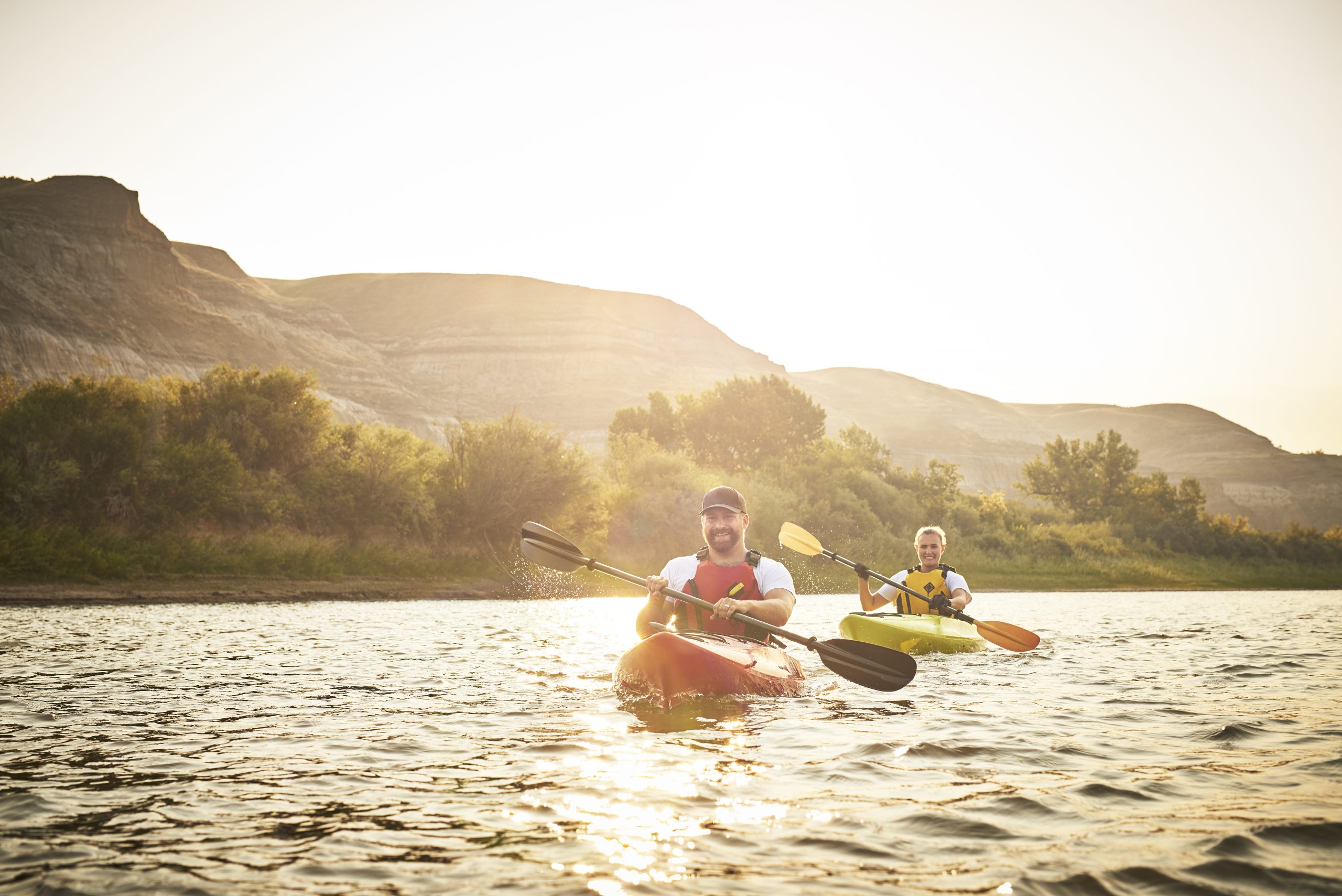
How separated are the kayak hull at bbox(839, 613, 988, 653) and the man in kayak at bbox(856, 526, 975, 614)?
0.42 meters

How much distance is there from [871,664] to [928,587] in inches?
192

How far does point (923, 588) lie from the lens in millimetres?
12633

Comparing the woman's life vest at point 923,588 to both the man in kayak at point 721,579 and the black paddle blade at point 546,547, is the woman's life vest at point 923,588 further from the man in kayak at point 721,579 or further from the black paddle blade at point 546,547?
the black paddle blade at point 546,547

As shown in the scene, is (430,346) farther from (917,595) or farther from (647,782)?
(647,782)

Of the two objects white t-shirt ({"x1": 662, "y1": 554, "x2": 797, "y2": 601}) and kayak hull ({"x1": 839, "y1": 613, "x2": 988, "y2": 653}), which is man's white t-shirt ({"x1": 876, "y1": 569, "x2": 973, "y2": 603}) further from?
white t-shirt ({"x1": 662, "y1": 554, "x2": 797, "y2": 601})

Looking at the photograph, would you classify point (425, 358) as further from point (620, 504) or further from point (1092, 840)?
point (1092, 840)

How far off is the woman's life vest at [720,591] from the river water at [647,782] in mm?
786

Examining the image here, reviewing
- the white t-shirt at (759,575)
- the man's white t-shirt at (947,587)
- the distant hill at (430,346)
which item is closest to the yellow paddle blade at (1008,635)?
the man's white t-shirt at (947,587)

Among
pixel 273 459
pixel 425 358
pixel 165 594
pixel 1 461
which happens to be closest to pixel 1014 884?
pixel 165 594

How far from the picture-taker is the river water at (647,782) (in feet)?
10.7

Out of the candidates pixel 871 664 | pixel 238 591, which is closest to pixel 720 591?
pixel 871 664

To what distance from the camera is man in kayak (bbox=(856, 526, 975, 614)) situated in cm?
1228

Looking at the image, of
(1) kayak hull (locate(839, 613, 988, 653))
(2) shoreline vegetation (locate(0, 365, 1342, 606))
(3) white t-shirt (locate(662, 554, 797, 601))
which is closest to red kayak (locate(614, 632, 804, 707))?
(3) white t-shirt (locate(662, 554, 797, 601))

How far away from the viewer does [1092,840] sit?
12.1 feet
